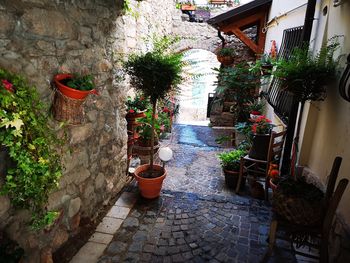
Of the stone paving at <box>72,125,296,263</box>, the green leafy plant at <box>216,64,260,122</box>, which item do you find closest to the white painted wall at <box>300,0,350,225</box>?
the stone paving at <box>72,125,296,263</box>

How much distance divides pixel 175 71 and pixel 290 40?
7.88 ft

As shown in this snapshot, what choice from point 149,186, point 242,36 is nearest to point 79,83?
point 149,186

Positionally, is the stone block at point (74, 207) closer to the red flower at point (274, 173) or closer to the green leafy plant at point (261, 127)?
the red flower at point (274, 173)

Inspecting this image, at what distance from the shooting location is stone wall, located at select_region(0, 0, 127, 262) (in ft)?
5.53

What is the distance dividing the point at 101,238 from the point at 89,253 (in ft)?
0.74

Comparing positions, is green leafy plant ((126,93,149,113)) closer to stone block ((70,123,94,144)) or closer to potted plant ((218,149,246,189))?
stone block ((70,123,94,144))

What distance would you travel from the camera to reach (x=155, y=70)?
2.86 metres

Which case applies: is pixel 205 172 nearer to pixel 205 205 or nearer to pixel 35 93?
pixel 205 205

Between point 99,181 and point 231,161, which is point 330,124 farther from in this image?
point 99,181

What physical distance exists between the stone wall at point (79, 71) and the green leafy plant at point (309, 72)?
1.78 m

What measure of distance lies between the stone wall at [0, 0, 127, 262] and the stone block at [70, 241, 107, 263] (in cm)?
19

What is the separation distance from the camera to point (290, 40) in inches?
167

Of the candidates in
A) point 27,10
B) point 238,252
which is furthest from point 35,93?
point 238,252

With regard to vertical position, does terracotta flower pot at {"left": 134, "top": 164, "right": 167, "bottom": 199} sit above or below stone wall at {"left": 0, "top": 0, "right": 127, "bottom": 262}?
below
